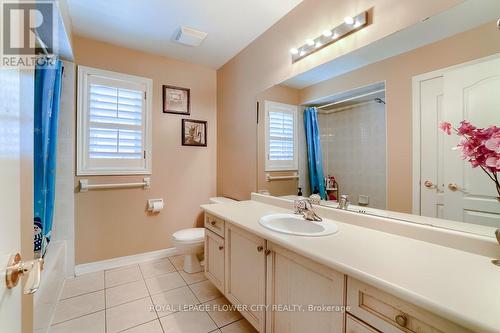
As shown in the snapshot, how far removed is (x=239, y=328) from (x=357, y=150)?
4.96 feet

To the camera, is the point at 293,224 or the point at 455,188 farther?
the point at 293,224

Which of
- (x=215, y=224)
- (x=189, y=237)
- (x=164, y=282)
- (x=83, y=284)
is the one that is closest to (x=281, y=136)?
(x=215, y=224)

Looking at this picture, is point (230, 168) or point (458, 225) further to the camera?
point (230, 168)

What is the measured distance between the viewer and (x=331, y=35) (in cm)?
161

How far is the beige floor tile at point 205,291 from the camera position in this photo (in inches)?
78.3

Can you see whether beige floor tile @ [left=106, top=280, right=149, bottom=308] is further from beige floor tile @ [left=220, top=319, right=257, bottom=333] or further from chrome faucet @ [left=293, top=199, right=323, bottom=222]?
chrome faucet @ [left=293, top=199, right=323, bottom=222]

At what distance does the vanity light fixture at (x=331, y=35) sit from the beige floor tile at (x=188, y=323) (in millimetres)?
2200

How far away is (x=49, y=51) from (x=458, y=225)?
3274mm

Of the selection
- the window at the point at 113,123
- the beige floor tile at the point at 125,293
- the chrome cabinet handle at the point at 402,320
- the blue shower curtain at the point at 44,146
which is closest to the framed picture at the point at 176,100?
the window at the point at 113,123

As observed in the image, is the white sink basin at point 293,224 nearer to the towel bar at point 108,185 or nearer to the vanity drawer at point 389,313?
the vanity drawer at point 389,313

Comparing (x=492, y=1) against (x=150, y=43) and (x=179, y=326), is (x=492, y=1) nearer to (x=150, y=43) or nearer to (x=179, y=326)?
(x=179, y=326)

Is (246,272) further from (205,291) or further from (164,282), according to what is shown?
(164,282)

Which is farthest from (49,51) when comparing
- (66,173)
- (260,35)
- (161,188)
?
(260,35)

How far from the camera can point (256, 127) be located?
7.97 ft
